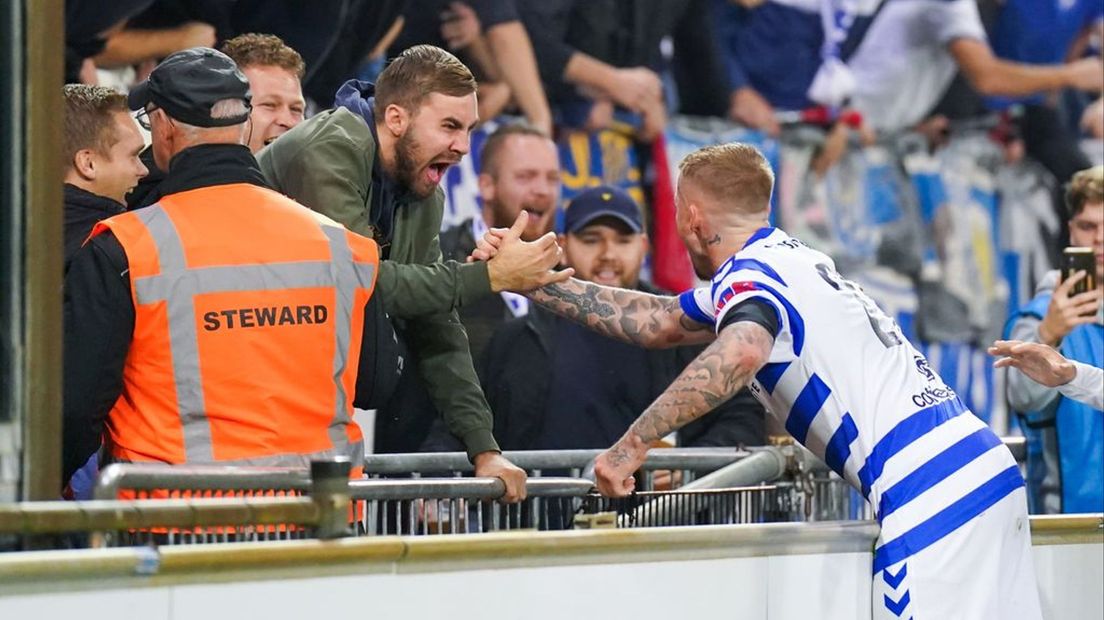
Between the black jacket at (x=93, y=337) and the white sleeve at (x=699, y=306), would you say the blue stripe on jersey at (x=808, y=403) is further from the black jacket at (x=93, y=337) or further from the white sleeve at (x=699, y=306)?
the black jacket at (x=93, y=337)

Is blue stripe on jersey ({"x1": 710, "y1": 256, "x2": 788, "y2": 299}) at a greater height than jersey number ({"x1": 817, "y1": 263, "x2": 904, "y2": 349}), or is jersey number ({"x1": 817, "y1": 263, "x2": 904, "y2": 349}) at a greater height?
blue stripe on jersey ({"x1": 710, "y1": 256, "x2": 788, "y2": 299})

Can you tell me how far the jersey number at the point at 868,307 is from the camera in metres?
4.49

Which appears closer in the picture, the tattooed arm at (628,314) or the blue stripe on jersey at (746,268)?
the blue stripe on jersey at (746,268)

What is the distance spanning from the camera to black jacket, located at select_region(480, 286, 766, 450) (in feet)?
20.0

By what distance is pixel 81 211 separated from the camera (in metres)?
4.39

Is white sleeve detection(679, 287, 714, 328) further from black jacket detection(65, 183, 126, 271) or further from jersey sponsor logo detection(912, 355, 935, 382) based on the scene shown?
black jacket detection(65, 183, 126, 271)

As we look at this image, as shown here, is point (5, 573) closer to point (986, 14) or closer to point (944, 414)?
point (944, 414)

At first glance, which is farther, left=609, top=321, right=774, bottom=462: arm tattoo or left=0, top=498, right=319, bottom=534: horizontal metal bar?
left=609, top=321, right=774, bottom=462: arm tattoo

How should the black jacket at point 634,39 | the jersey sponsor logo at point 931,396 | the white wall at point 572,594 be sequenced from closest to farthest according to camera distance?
the white wall at point 572,594
the jersey sponsor logo at point 931,396
the black jacket at point 634,39

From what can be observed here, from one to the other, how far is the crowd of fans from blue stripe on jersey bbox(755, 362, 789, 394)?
609mm

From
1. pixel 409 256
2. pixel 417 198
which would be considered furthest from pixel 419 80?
pixel 409 256

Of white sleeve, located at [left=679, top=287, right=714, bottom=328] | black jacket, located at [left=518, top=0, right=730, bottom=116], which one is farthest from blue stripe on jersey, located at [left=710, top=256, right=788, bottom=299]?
black jacket, located at [left=518, top=0, right=730, bottom=116]

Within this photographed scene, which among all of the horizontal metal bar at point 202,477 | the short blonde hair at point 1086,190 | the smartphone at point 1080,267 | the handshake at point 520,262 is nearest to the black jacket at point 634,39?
the short blonde hair at point 1086,190

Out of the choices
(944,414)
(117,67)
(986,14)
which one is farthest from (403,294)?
(986,14)
